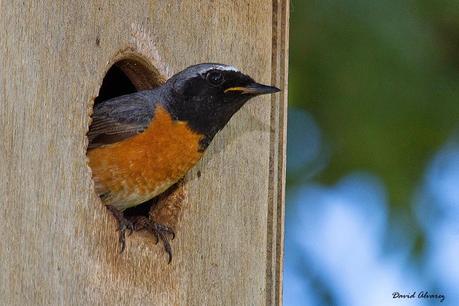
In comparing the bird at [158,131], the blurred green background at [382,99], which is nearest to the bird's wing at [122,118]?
the bird at [158,131]

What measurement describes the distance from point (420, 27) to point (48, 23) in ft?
7.02

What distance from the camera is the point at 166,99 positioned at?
12.3 feet

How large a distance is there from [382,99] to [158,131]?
4.63ft

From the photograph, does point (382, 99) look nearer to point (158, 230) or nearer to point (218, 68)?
point (218, 68)

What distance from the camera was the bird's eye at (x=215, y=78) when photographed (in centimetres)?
374

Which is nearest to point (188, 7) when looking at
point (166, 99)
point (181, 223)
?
point (166, 99)

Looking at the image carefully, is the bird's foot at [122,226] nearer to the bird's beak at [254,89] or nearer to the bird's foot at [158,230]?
the bird's foot at [158,230]

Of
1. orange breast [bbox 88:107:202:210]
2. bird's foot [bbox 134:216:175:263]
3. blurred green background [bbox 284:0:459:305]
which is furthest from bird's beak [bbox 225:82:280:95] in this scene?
blurred green background [bbox 284:0:459:305]

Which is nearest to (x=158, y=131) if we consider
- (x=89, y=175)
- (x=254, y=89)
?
(x=254, y=89)

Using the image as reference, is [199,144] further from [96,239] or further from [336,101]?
[336,101]

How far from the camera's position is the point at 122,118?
12.1 ft

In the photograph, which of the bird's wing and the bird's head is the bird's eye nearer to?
the bird's head

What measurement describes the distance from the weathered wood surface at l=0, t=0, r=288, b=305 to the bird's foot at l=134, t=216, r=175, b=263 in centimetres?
3

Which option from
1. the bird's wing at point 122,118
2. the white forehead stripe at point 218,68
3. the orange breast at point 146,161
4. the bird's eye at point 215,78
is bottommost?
the orange breast at point 146,161
